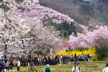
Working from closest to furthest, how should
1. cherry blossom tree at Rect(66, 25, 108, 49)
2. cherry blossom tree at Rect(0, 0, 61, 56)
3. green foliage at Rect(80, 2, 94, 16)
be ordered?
cherry blossom tree at Rect(0, 0, 61, 56)
cherry blossom tree at Rect(66, 25, 108, 49)
green foliage at Rect(80, 2, 94, 16)

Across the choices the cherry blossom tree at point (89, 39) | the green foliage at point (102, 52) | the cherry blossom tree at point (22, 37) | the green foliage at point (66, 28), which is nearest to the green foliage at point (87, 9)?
the green foliage at point (66, 28)

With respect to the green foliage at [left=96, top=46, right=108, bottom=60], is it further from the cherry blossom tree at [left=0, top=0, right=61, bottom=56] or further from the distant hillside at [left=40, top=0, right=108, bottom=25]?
the distant hillside at [left=40, top=0, right=108, bottom=25]

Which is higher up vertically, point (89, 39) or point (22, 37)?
point (22, 37)

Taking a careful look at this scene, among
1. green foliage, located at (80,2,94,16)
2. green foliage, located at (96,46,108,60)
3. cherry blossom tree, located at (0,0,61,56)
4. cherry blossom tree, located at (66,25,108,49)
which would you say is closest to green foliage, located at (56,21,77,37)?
cherry blossom tree, located at (66,25,108,49)

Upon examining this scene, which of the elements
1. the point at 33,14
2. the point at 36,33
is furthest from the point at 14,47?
the point at 33,14

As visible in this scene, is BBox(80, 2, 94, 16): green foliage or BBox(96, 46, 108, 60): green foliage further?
BBox(80, 2, 94, 16): green foliage

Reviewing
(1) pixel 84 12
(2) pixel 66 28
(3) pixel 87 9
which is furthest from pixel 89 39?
(1) pixel 84 12

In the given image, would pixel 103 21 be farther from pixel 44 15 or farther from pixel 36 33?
pixel 36 33

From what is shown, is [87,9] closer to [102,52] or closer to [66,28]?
[66,28]

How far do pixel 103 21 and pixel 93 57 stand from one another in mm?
73993

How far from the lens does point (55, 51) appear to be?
137 ft

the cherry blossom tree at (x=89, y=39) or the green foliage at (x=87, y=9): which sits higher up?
the green foliage at (x=87, y=9)

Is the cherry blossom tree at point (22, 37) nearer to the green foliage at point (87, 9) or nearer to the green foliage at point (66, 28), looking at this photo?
the green foliage at point (66, 28)

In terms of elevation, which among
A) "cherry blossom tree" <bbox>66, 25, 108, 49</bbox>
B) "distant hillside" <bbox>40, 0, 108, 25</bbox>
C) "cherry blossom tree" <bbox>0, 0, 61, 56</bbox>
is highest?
"distant hillside" <bbox>40, 0, 108, 25</bbox>
